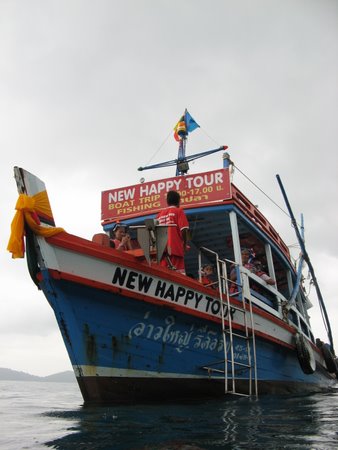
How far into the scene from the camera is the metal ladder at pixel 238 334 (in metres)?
5.48

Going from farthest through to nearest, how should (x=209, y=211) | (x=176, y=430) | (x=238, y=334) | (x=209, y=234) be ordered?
(x=209, y=234), (x=209, y=211), (x=238, y=334), (x=176, y=430)

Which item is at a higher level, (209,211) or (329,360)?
(209,211)

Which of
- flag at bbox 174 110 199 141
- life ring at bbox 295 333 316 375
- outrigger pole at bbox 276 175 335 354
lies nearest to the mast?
flag at bbox 174 110 199 141

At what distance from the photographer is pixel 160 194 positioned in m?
7.20

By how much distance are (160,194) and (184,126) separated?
3855mm

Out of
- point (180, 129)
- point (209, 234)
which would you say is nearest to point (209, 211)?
point (209, 234)

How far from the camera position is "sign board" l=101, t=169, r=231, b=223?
6875mm

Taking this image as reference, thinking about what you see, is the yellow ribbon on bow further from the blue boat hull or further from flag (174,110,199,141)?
flag (174,110,199,141)

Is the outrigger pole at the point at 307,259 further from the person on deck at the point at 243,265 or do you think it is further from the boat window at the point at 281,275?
the person on deck at the point at 243,265

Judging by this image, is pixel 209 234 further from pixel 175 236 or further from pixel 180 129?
pixel 180 129

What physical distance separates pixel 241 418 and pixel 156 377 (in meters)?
1.64

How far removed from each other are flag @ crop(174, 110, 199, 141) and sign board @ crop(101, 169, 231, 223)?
3.47m

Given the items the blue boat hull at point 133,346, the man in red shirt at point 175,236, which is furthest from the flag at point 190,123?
the blue boat hull at point 133,346

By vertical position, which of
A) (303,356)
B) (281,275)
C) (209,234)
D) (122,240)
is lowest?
(303,356)
